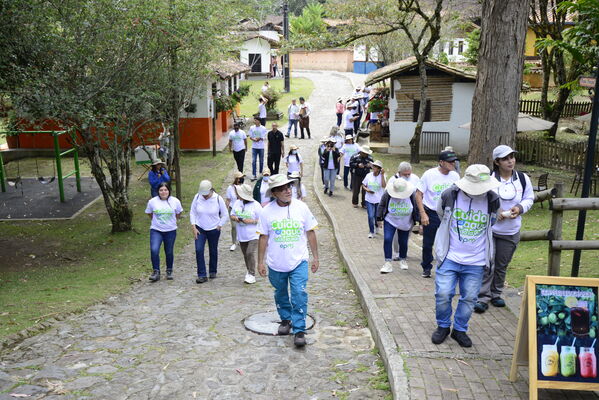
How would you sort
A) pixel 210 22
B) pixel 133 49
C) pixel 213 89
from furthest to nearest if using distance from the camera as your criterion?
pixel 213 89, pixel 210 22, pixel 133 49

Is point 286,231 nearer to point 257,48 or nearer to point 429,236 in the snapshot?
point 429,236

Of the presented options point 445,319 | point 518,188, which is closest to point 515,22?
point 518,188

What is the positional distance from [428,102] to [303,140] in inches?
236

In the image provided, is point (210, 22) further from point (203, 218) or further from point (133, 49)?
point (203, 218)

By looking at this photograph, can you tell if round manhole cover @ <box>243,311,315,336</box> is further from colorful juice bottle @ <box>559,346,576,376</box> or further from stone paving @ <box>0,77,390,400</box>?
colorful juice bottle @ <box>559,346,576,376</box>

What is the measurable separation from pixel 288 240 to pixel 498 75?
4921 millimetres

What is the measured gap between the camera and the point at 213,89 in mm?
24141

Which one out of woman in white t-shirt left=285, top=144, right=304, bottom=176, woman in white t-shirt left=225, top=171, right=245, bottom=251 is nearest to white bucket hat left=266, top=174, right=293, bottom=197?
woman in white t-shirt left=225, top=171, right=245, bottom=251

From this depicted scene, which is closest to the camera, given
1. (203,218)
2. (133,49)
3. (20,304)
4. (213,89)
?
(20,304)

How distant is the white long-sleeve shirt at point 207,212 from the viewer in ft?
32.3

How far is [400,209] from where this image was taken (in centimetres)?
941

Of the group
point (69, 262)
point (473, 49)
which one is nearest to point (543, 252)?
point (69, 262)

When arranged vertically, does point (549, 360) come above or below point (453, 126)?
below

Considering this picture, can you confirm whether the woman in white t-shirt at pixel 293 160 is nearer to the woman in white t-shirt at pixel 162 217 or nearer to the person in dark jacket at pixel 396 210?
the woman in white t-shirt at pixel 162 217
